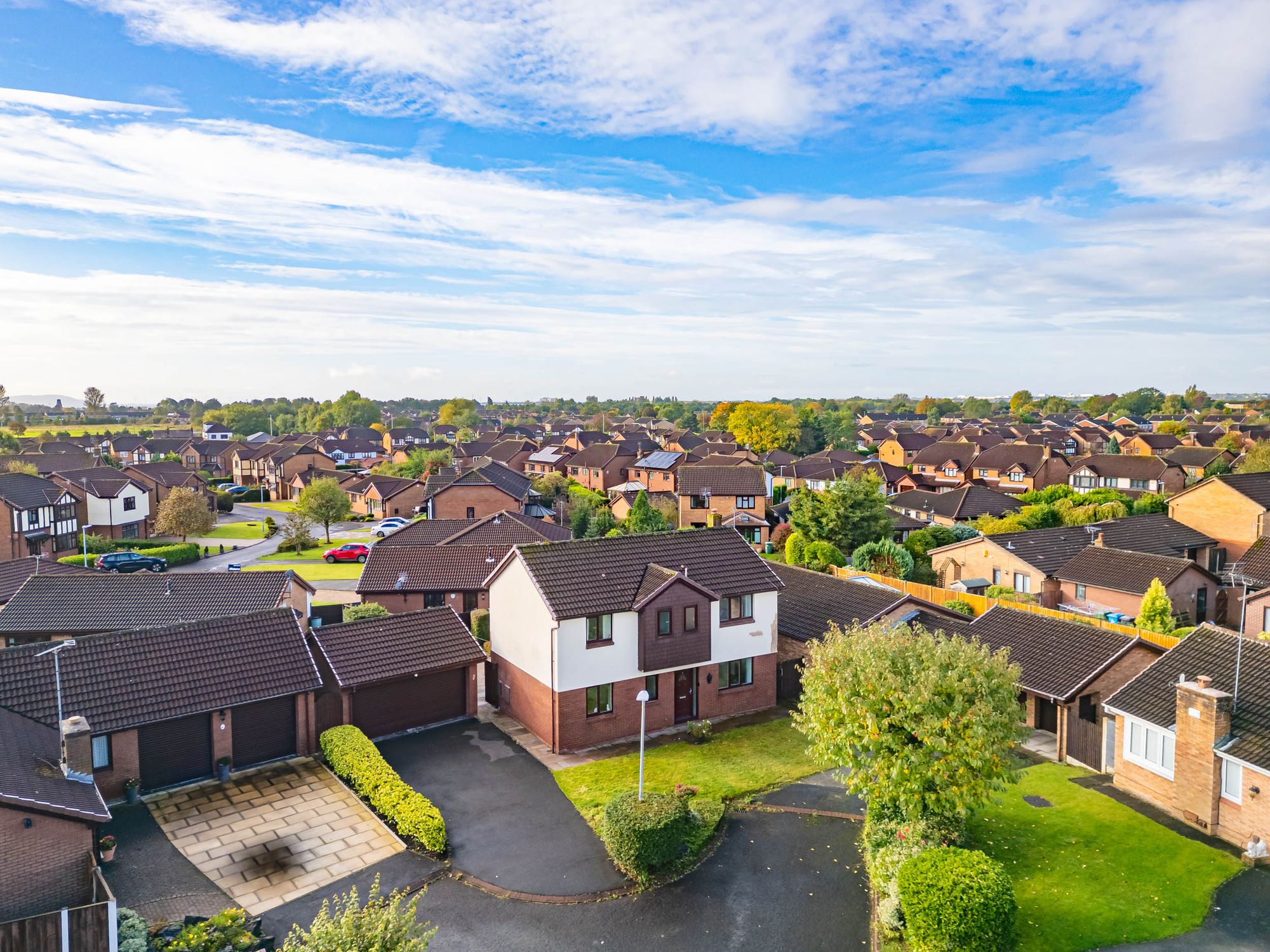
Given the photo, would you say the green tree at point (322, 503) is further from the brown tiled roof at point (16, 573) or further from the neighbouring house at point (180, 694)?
the neighbouring house at point (180, 694)

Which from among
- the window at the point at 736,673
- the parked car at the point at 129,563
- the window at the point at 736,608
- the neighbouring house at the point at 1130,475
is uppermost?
the neighbouring house at the point at 1130,475

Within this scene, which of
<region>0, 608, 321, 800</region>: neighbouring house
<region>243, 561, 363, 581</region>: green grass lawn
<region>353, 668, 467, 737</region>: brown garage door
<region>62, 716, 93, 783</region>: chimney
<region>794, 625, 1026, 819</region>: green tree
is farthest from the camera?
<region>243, 561, 363, 581</region>: green grass lawn

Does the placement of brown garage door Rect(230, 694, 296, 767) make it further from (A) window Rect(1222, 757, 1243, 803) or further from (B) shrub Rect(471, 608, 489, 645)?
(A) window Rect(1222, 757, 1243, 803)

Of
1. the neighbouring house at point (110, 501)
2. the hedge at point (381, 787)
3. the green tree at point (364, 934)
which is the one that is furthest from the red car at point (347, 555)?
the green tree at point (364, 934)

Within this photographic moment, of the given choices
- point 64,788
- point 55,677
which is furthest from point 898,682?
point 55,677

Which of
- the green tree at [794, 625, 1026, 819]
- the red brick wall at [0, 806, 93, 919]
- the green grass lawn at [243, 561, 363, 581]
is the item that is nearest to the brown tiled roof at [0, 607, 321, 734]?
the red brick wall at [0, 806, 93, 919]
